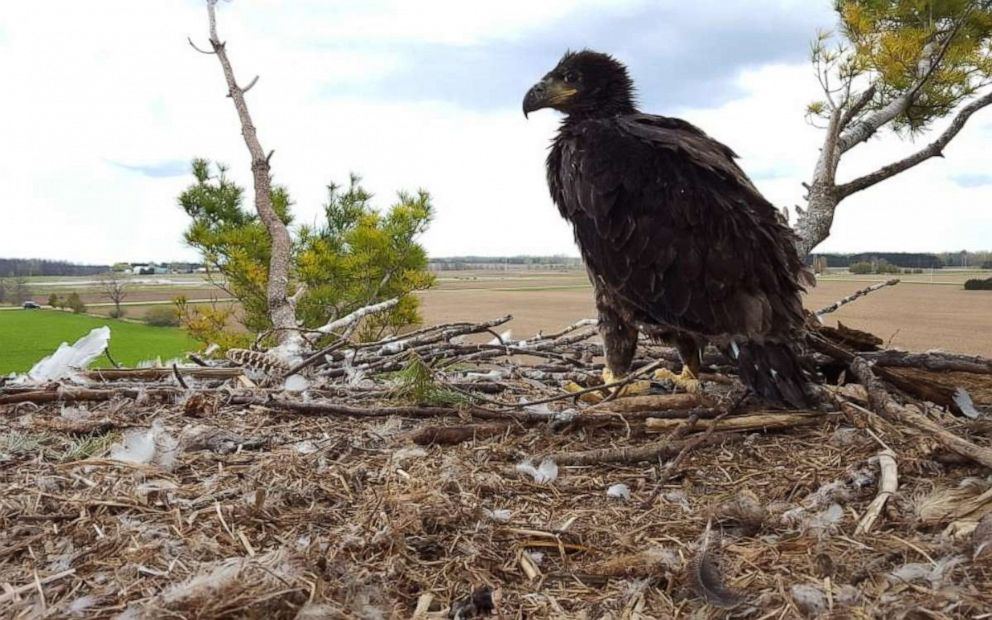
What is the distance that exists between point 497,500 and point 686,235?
50.3 inches

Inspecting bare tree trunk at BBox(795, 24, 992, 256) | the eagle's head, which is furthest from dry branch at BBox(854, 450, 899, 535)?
bare tree trunk at BBox(795, 24, 992, 256)

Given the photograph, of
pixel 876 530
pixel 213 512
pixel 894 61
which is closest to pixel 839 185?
pixel 894 61

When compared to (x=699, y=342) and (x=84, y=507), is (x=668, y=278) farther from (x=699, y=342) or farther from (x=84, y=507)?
(x=84, y=507)

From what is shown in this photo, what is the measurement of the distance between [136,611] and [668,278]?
6.58 feet

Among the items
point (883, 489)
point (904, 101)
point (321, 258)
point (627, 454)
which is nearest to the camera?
point (883, 489)

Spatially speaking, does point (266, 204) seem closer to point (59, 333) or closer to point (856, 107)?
point (856, 107)

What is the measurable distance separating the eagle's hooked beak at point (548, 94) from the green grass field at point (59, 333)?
10.9 m

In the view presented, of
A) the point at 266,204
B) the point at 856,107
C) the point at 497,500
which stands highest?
the point at 856,107

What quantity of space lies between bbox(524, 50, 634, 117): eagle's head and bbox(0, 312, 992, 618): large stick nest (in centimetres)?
135

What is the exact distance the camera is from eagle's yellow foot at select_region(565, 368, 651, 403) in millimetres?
2744

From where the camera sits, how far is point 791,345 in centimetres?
246

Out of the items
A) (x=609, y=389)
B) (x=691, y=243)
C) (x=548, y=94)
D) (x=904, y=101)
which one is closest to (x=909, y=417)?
(x=691, y=243)

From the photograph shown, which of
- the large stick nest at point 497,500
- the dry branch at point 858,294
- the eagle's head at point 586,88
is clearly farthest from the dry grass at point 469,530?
the eagle's head at point 586,88

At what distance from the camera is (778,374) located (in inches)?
96.7
